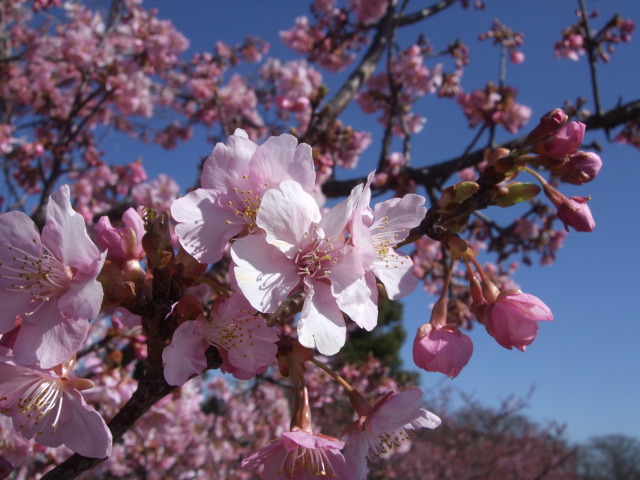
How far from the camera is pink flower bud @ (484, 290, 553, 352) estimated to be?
41.8 inches

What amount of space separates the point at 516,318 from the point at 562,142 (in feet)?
1.46

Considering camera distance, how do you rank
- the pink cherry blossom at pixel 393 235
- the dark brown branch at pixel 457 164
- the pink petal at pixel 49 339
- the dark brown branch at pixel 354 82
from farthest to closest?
the dark brown branch at pixel 457 164 → the dark brown branch at pixel 354 82 → the pink cherry blossom at pixel 393 235 → the pink petal at pixel 49 339

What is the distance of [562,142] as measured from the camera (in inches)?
44.8

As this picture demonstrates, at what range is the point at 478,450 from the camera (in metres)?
12.0

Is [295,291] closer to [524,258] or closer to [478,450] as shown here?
[524,258]

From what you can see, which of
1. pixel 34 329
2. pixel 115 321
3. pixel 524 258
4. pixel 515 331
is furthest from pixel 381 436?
pixel 524 258

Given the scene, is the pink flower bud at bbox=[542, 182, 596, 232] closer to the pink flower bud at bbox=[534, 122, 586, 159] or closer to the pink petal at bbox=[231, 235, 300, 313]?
the pink flower bud at bbox=[534, 122, 586, 159]

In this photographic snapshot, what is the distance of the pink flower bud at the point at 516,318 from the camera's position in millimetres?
1061

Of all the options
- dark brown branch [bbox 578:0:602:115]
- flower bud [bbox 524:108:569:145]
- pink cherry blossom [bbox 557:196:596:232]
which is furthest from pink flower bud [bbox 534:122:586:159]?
dark brown branch [bbox 578:0:602:115]

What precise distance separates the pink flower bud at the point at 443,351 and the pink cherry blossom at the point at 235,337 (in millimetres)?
360

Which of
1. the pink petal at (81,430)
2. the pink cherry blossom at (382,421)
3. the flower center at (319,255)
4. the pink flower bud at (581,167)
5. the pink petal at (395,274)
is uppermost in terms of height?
the pink flower bud at (581,167)

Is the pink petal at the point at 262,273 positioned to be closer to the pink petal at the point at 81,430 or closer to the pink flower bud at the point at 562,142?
the pink petal at the point at 81,430

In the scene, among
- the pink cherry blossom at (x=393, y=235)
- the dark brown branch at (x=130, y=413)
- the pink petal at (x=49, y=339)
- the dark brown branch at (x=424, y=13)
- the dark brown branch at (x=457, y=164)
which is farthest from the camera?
the dark brown branch at (x=424, y=13)

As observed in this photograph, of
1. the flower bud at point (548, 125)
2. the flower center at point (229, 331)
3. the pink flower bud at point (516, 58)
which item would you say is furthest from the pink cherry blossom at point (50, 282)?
the pink flower bud at point (516, 58)
